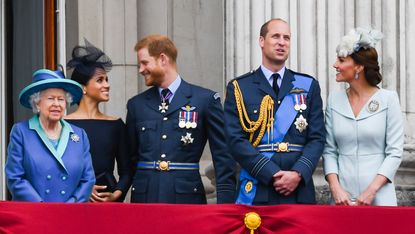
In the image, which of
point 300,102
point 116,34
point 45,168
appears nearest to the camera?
point 45,168

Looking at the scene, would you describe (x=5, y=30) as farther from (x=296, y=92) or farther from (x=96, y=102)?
(x=296, y=92)

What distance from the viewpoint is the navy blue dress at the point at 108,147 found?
1071cm

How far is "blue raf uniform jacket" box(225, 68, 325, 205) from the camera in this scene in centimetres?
997

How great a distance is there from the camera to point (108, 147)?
10719mm

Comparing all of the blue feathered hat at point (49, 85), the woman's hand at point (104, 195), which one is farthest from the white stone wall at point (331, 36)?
the blue feathered hat at point (49, 85)

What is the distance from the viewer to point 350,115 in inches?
398

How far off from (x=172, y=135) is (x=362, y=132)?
4.11 feet

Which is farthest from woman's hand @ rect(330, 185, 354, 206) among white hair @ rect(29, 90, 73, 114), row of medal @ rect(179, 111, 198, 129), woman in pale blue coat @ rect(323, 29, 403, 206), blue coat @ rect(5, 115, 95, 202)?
white hair @ rect(29, 90, 73, 114)

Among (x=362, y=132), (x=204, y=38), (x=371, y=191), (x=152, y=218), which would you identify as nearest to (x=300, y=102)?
(x=362, y=132)

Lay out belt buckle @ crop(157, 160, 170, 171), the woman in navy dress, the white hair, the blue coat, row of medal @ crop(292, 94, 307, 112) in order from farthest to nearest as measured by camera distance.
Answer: the woman in navy dress
belt buckle @ crop(157, 160, 170, 171)
row of medal @ crop(292, 94, 307, 112)
the white hair
the blue coat

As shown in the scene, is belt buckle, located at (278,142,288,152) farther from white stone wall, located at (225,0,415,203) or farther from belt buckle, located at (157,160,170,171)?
white stone wall, located at (225,0,415,203)

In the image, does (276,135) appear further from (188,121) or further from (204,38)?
(204,38)

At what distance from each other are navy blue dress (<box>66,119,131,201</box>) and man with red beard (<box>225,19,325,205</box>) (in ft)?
2.86

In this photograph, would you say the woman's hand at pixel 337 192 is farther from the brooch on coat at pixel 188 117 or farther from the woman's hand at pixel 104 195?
the woman's hand at pixel 104 195
